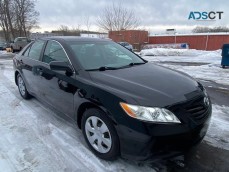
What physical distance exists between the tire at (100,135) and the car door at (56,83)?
45 centimetres

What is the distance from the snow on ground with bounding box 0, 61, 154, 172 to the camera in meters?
2.77

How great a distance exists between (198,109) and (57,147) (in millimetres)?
2003

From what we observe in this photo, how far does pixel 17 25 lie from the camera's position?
3925 cm

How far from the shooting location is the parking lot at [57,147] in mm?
2768

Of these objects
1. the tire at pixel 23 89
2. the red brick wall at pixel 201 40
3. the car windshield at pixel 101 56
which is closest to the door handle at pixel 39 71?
the car windshield at pixel 101 56

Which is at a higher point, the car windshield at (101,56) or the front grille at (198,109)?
the car windshield at (101,56)

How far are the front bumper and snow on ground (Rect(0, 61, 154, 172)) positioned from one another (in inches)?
15.7

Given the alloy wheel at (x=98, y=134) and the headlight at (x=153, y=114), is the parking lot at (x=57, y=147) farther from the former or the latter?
the headlight at (x=153, y=114)

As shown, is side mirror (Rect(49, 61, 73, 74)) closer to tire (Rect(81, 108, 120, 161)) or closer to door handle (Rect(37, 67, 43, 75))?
tire (Rect(81, 108, 120, 161))

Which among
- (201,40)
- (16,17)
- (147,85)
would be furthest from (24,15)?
(147,85)

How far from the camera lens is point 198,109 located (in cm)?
263

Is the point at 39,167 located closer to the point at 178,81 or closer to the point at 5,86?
the point at 178,81

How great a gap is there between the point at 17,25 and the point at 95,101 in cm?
4163

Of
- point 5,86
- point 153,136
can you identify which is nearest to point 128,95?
point 153,136
